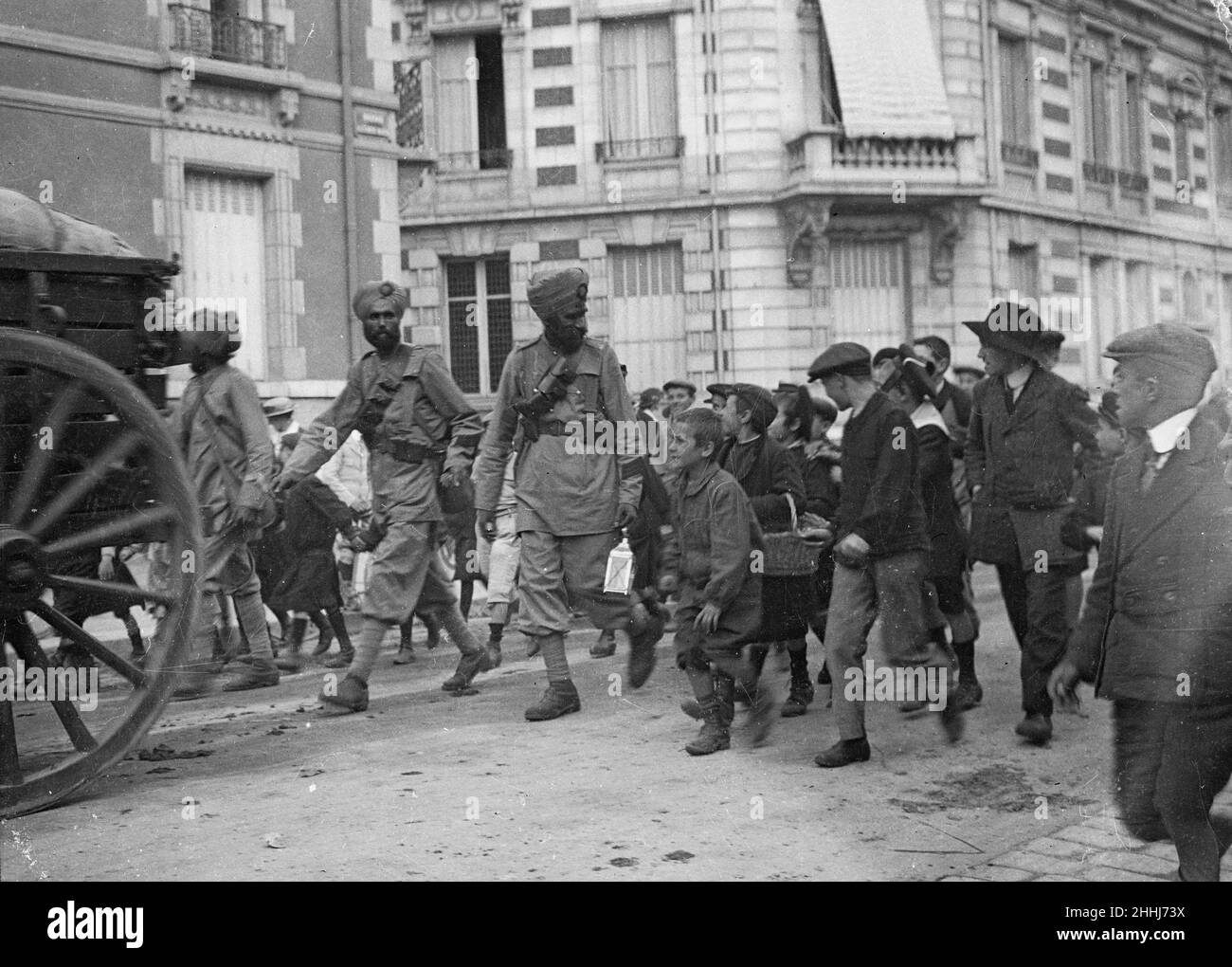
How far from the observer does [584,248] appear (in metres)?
20.4

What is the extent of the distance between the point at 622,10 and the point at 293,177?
7.09m

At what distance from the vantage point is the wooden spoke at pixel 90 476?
4.85 metres

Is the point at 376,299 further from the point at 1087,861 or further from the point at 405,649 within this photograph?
the point at 1087,861

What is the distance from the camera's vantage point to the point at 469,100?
825 inches

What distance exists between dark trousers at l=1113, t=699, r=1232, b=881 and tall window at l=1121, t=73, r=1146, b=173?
14.7 metres

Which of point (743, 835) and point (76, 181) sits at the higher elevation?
point (76, 181)

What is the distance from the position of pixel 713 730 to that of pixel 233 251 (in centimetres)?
1026

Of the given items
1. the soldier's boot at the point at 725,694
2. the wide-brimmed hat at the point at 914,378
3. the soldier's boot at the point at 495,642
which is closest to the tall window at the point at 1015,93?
the wide-brimmed hat at the point at 914,378

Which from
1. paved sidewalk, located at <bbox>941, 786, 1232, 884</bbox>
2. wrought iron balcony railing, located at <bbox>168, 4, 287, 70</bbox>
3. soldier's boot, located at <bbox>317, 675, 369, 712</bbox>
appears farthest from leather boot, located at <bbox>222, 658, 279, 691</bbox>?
wrought iron balcony railing, located at <bbox>168, 4, 287, 70</bbox>

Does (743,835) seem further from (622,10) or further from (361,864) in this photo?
(622,10)

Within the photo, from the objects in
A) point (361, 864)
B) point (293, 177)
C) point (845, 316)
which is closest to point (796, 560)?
point (361, 864)

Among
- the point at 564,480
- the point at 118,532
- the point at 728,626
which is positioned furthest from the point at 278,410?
the point at 118,532

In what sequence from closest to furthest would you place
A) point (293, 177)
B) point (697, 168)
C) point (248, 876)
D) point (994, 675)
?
1. point (248, 876)
2. point (994, 675)
3. point (293, 177)
4. point (697, 168)

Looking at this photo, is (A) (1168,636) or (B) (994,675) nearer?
(A) (1168,636)
